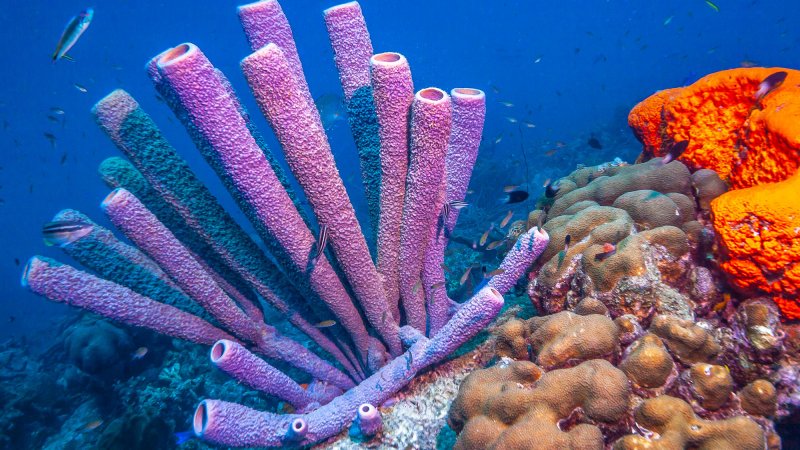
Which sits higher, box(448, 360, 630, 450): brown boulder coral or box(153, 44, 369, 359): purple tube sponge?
box(153, 44, 369, 359): purple tube sponge

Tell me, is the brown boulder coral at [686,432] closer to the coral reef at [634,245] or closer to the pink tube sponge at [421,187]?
the coral reef at [634,245]

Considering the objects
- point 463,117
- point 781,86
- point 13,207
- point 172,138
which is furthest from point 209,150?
point 13,207

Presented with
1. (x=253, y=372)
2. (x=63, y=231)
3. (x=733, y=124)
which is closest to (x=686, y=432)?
(x=253, y=372)

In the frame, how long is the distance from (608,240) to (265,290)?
286 centimetres

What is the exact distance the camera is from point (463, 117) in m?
2.57

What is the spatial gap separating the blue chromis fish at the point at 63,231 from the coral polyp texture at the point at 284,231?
16 mm

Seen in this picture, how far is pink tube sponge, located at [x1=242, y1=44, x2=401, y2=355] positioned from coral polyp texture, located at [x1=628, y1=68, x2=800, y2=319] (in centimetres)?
240

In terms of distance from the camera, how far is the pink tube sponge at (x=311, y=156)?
6.63 feet

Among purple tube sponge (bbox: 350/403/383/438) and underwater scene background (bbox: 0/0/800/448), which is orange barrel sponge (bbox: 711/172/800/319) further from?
purple tube sponge (bbox: 350/403/383/438)

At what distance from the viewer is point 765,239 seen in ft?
6.81

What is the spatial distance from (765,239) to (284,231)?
2961mm

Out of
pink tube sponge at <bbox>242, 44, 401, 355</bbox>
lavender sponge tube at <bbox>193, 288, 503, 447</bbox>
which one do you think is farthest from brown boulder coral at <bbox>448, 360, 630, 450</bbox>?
pink tube sponge at <bbox>242, 44, 401, 355</bbox>

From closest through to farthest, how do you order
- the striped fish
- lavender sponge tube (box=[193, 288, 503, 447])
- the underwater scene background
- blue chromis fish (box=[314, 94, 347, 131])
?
the underwater scene background → lavender sponge tube (box=[193, 288, 503, 447]) → the striped fish → blue chromis fish (box=[314, 94, 347, 131])

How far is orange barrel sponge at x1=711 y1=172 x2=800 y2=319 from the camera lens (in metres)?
2.02
